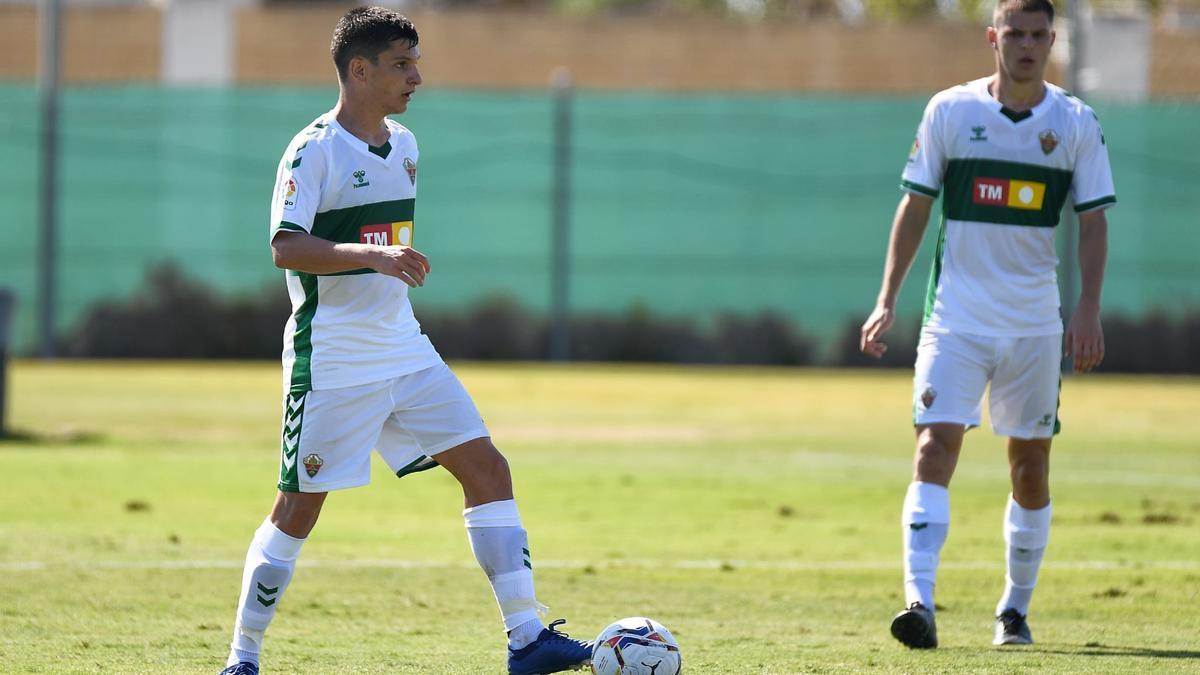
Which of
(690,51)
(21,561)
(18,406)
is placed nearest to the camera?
(21,561)

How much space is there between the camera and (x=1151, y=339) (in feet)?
77.5

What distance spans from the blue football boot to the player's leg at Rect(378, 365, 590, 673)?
7 centimetres

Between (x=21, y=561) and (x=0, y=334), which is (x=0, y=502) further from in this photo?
(x=0, y=334)

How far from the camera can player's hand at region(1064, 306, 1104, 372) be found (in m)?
6.79

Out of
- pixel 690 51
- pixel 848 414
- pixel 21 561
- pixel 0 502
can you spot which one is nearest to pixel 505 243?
pixel 848 414

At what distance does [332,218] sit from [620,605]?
2585 millimetres

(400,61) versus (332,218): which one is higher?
(400,61)

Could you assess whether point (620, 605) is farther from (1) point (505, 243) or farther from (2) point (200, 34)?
(2) point (200, 34)

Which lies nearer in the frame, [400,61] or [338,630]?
[400,61]

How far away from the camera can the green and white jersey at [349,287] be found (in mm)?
5789

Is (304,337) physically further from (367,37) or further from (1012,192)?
(1012,192)

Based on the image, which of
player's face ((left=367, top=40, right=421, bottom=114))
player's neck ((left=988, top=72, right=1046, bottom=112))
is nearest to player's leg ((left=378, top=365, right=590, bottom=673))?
player's face ((left=367, top=40, right=421, bottom=114))

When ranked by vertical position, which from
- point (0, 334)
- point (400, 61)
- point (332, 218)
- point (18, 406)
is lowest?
point (18, 406)

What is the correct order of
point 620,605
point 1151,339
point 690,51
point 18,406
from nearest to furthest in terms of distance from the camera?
point 620,605
point 18,406
point 1151,339
point 690,51
